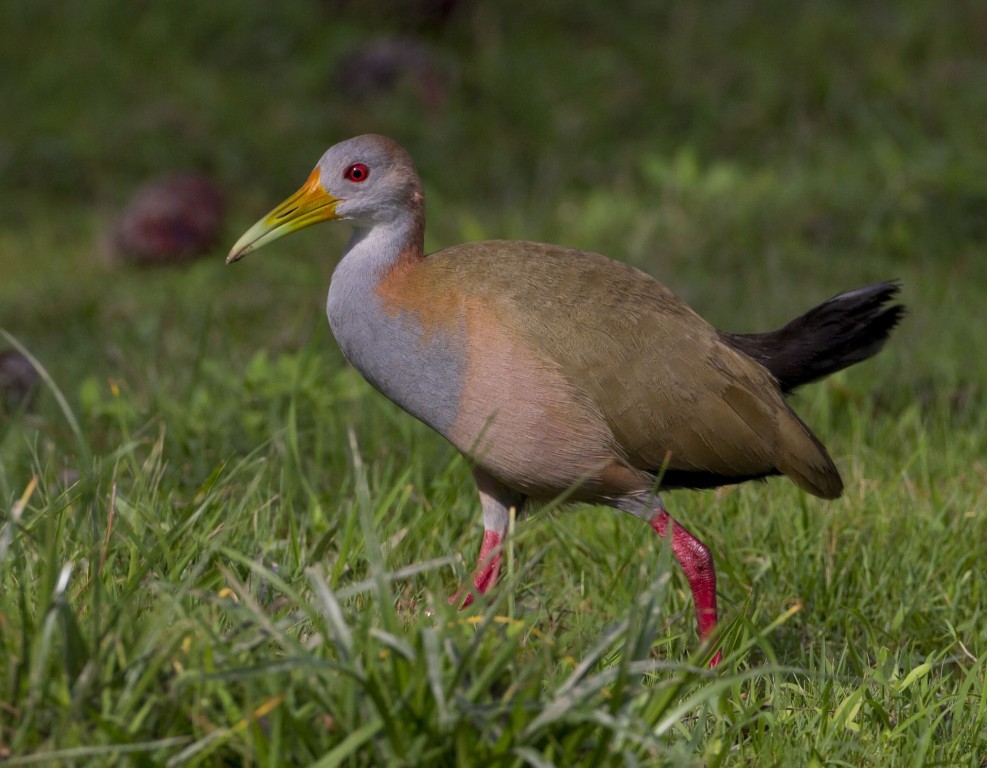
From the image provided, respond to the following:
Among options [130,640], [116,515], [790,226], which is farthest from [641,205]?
[130,640]

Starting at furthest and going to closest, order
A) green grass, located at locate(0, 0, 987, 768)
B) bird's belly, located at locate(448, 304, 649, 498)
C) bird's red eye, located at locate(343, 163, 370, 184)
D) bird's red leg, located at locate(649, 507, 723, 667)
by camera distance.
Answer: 1. bird's red eye, located at locate(343, 163, 370, 184)
2. bird's red leg, located at locate(649, 507, 723, 667)
3. bird's belly, located at locate(448, 304, 649, 498)
4. green grass, located at locate(0, 0, 987, 768)

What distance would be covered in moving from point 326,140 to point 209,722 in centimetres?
633

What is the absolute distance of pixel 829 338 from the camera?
3.75 metres

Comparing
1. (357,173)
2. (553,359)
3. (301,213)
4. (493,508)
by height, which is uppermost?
(357,173)

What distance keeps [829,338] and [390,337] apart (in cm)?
120

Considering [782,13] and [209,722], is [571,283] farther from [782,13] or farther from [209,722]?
[782,13]

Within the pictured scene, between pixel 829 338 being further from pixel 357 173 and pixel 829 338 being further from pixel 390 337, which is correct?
pixel 357 173

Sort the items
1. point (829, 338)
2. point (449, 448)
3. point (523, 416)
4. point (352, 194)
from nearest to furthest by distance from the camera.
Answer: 1. point (523, 416)
2. point (352, 194)
3. point (829, 338)
4. point (449, 448)

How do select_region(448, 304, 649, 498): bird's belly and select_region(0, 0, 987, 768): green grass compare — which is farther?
select_region(448, 304, 649, 498): bird's belly

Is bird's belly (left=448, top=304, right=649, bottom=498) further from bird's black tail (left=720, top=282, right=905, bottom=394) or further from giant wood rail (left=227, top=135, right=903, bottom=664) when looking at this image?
bird's black tail (left=720, top=282, right=905, bottom=394)

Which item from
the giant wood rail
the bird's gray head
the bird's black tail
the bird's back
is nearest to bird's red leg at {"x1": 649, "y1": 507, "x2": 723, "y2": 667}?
the giant wood rail

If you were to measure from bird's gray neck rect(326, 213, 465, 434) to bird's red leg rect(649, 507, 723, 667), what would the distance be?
24.2 inches

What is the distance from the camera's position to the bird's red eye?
3633mm

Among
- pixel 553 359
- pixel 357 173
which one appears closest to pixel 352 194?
pixel 357 173
